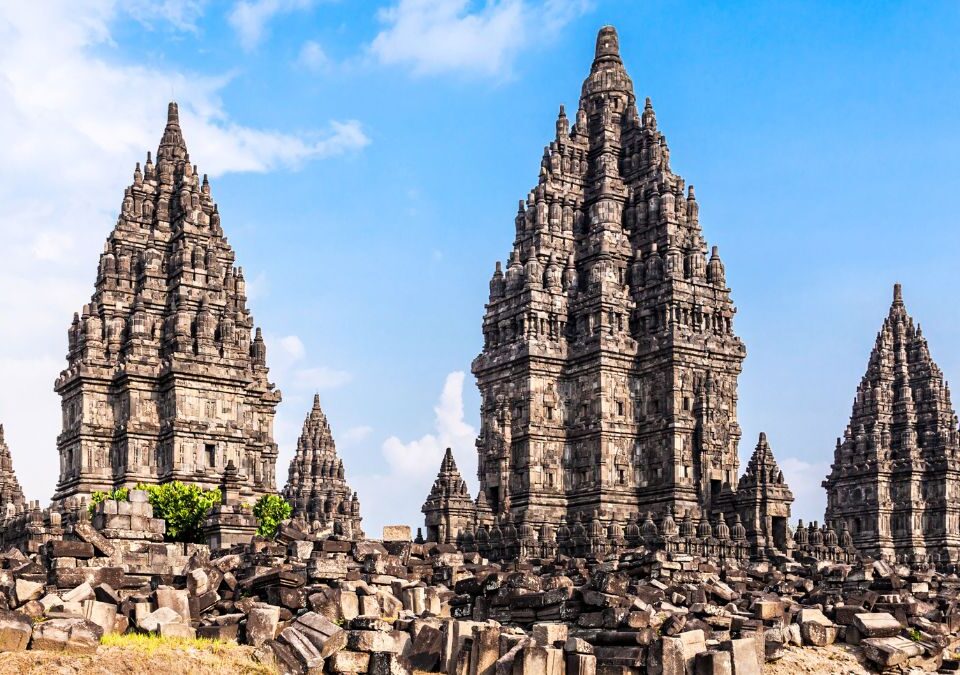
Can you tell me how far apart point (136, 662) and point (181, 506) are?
113ft

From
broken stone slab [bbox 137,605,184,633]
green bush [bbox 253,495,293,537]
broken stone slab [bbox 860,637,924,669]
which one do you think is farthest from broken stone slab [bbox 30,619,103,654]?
green bush [bbox 253,495,293,537]

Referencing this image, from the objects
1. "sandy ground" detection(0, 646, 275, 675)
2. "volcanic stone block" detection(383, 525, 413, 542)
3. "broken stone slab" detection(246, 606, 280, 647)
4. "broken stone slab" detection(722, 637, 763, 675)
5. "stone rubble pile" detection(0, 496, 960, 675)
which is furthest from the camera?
"volcanic stone block" detection(383, 525, 413, 542)

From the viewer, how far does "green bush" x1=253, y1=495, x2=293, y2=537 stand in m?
55.0

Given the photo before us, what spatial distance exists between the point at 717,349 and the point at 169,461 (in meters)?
25.6

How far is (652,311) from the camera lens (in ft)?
214

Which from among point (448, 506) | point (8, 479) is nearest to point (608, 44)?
point (448, 506)

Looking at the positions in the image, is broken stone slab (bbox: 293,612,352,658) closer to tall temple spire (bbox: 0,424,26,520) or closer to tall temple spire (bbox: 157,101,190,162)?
tall temple spire (bbox: 157,101,190,162)

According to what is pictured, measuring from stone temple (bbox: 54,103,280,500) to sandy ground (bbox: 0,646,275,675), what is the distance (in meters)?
34.1

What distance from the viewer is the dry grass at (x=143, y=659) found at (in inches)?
776

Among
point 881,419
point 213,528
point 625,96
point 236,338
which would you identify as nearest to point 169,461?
point 236,338

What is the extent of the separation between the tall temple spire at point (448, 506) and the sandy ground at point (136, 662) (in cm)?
3722

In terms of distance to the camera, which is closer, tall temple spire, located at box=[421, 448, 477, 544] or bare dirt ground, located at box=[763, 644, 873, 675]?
bare dirt ground, located at box=[763, 644, 873, 675]

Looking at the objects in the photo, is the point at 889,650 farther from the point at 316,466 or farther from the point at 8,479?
the point at 8,479

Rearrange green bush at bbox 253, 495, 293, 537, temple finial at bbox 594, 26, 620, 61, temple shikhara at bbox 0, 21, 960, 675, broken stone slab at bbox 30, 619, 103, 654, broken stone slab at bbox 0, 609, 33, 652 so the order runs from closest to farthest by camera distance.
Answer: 1. broken stone slab at bbox 0, 609, 33, 652
2. broken stone slab at bbox 30, 619, 103, 654
3. temple shikhara at bbox 0, 21, 960, 675
4. green bush at bbox 253, 495, 293, 537
5. temple finial at bbox 594, 26, 620, 61
